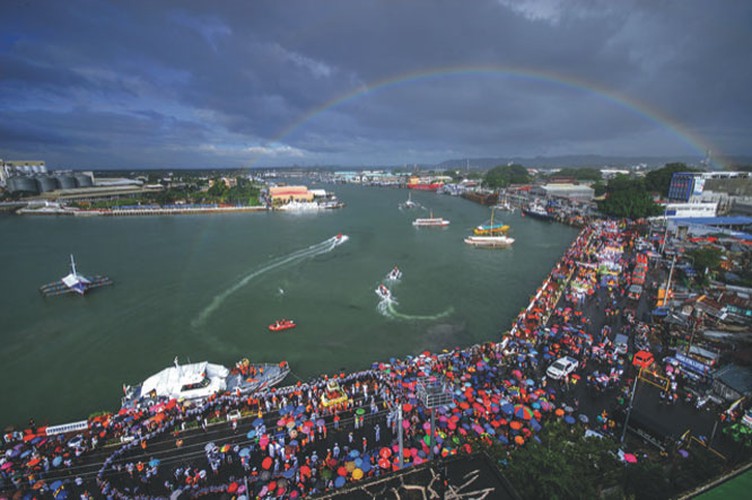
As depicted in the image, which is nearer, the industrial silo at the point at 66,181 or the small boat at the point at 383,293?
the small boat at the point at 383,293

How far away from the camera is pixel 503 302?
79.6 ft

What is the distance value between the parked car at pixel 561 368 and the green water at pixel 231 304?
192 inches

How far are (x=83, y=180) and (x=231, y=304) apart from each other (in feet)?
361

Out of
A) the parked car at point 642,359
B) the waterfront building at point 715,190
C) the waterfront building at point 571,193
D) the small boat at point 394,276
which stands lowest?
the small boat at point 394,276

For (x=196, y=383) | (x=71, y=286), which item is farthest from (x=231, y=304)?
(x=71, y=286)

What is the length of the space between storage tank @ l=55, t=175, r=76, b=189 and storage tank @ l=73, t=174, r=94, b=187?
1.94 metres

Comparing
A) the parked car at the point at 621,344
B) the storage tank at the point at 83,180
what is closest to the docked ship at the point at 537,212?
the parked car at the point at 621,344

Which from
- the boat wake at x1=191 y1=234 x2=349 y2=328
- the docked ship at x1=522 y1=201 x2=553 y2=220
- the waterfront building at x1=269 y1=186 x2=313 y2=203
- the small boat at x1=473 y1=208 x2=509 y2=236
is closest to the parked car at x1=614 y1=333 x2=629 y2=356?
the boat wake at x1=191 y1=234 x2=349 y2=328

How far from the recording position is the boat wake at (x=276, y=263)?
23000mm

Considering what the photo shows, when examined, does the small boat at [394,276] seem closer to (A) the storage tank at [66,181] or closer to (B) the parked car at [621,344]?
(B) the parked car at [621,344]

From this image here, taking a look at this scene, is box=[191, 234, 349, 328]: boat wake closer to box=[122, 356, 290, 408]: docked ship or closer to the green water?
the green water

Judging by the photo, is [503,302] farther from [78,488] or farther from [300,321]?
[78,488]

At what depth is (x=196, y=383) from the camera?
14000 millimetres

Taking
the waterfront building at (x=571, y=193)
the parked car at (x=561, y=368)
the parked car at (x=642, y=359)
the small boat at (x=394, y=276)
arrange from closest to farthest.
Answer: the parked car at (x=561, y=368)
the parked car at (x=642, y=359)
the small boat at (x=394, y=276)
the waterfront building at (x=571, y=193)
